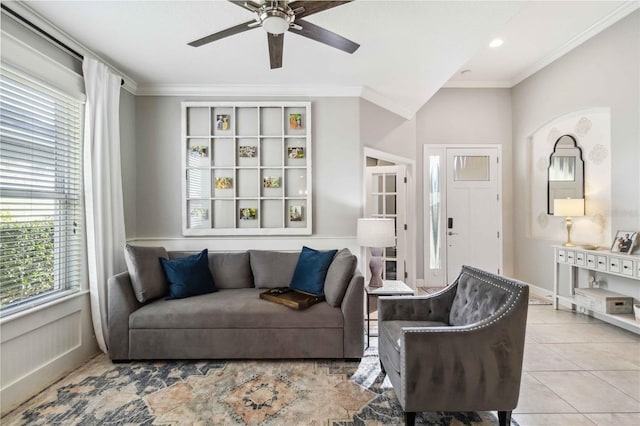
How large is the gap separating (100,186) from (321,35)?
7.43ft

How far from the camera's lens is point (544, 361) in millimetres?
2584

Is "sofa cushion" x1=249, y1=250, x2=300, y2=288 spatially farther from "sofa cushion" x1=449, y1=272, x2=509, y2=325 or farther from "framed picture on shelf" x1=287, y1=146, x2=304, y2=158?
"sofa cushion" x1=449, y1=272, x2=509, y2=325

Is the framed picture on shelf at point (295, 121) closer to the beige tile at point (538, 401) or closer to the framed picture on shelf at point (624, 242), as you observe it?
the beige tile at point (538, 401)

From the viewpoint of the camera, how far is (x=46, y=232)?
94.0 inches

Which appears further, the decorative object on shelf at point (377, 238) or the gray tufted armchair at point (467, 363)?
the decorative object on shelf at point (377, 238)

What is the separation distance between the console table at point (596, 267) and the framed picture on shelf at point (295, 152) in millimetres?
3256

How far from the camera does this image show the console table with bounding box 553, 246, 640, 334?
2.93 meters

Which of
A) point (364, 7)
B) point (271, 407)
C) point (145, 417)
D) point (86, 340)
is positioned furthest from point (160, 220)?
point (364, 7)

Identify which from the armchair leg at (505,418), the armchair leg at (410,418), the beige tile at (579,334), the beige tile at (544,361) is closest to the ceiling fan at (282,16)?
the armchair leg at (410,418)

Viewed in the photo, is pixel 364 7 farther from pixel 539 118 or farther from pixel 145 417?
pixel 539 118

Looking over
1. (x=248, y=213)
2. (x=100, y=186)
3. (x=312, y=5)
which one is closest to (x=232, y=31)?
(x=312, y=5)

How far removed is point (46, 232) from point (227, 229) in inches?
61.9

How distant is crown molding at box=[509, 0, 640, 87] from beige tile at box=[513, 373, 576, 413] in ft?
11.8

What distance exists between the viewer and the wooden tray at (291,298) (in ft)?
8.60
